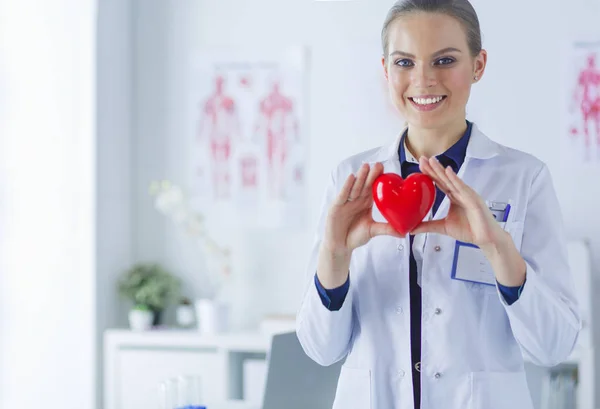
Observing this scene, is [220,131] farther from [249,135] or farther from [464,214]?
[464,214]

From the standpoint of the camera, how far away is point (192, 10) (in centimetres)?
394

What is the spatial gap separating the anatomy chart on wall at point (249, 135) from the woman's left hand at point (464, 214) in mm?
2505

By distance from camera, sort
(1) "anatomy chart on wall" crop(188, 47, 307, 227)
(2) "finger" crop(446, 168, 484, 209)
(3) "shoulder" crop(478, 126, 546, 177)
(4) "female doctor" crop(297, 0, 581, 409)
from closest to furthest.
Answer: (2) "finger" crop(446, 168, 484, 209) < (4) "female doctor" crop(297, 0, 581, 409) < (3) "shoulder" crop(478, 126, 546, 177) < (1) "anatomy chart on wall" crop(188, 47, 307, 227)

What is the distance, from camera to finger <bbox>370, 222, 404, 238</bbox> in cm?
135

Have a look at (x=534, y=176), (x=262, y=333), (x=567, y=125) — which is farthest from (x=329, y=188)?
(x=567, y=125)

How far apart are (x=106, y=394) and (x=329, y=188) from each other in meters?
2.47

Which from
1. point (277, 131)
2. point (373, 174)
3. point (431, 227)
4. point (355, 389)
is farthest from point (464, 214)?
point (277, 131)

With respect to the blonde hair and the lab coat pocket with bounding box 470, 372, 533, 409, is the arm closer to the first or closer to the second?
the lab coat pocket with bounding box 470, 372, 533, 409

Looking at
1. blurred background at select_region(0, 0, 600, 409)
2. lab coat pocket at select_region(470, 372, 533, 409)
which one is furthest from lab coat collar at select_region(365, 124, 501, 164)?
blurred background at select_region(0, 0, 600, 409)

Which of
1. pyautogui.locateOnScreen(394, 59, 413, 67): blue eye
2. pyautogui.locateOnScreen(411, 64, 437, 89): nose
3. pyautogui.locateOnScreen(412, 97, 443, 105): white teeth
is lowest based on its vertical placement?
pyautogui.locateOnScreen(412, 97, 443, 105): white teeth

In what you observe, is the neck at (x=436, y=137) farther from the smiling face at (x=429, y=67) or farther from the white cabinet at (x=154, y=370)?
the white cabinet at (x=154, y=370)
